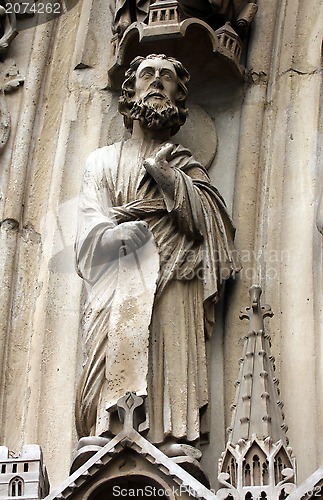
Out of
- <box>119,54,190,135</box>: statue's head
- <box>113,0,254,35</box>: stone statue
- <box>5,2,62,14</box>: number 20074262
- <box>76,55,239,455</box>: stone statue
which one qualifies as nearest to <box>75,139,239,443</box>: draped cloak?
<box>76,55,239,455</box>: stone statue

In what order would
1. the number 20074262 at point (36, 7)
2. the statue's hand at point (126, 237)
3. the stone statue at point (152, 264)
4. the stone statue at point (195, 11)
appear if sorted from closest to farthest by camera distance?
the stone statue at point (152, 264), the statue's hand at point (126, 237), the stone statue at point (195, 11), the number 20074262 at point (36, 7)

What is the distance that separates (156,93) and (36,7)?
55.5 inches

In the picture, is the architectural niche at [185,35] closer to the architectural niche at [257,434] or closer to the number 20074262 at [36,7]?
the number 20074262 at [36,7]

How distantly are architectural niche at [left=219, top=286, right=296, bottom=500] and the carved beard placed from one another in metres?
0.99

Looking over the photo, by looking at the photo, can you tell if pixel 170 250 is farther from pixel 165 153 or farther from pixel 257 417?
pixel 257 417

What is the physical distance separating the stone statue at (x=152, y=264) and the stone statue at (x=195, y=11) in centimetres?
47

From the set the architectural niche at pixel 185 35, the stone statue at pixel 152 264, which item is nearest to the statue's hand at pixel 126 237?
the stone statue at pixel 152 264

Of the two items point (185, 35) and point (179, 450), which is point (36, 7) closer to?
point (185, 35)

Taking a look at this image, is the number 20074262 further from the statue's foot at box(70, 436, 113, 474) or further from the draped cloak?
the statue's foot at box(70, 436, 113, 474)

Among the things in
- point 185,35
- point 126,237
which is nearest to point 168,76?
point 185,35

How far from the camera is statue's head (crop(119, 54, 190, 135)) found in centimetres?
856

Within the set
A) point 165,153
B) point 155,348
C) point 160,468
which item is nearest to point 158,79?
point 165,153

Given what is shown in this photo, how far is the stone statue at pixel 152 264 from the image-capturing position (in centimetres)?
782

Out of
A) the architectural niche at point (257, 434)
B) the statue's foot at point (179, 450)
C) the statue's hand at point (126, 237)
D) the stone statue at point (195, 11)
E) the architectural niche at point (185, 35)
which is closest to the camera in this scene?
the architectural niche at point (257, 434)
